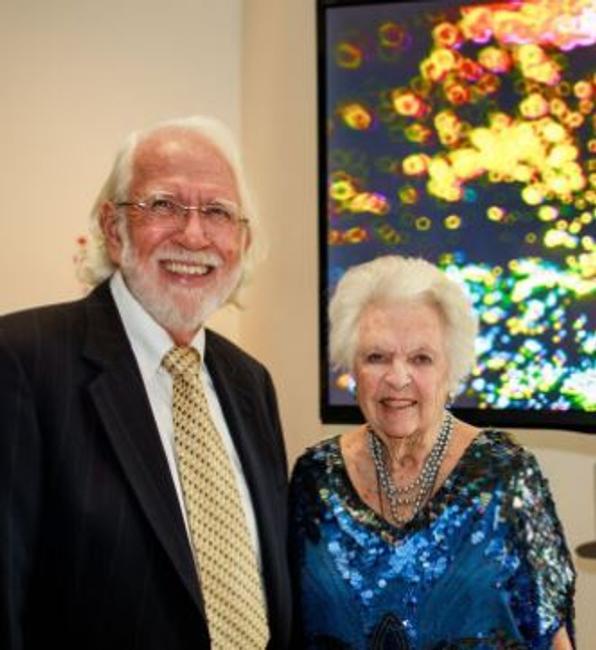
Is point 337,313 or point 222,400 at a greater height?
point 337,313

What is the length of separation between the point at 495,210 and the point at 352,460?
43.8 inches

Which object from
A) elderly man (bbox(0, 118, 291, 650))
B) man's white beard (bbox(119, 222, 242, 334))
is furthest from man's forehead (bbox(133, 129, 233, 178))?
man's white beard (bbox(119, 222, 242, 334))

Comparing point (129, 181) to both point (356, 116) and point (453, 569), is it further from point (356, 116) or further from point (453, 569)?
point (356, 116)

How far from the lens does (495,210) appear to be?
2.62 metres

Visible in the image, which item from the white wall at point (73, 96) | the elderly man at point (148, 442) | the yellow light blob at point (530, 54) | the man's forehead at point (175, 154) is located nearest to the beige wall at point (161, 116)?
the white wall at point (73, 96)

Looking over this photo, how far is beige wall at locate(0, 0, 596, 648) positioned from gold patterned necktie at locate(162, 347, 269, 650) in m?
1.64

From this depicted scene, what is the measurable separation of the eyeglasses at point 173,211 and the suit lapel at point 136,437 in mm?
237

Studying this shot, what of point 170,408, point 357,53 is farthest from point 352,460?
point 357,53

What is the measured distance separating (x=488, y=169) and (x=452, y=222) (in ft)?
0.60

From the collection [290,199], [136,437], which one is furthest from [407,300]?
[290,199]

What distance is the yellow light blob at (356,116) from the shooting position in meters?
2.75

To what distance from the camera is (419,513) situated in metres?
1.69

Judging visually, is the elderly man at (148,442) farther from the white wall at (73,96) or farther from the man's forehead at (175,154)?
the white wall at (73,96)

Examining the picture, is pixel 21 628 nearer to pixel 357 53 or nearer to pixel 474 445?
pixel 474 445
